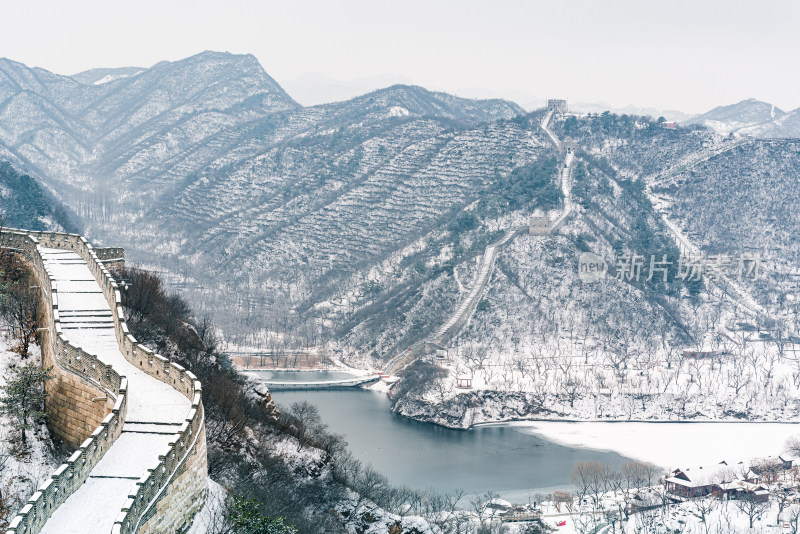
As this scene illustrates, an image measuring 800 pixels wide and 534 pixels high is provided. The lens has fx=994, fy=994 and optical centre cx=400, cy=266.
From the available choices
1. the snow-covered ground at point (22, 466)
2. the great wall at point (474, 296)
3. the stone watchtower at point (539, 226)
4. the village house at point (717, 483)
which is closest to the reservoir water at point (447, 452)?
the village house at point (717, 483)

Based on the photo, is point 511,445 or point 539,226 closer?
point 511,445

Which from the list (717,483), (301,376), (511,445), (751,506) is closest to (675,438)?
(511,445)

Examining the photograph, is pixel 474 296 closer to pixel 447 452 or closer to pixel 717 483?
pixel 447 452

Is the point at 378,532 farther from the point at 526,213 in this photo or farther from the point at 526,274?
the point at 526,213

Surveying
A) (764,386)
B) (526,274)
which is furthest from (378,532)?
(526,274)

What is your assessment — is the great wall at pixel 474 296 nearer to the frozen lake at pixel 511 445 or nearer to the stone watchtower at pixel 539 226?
the stone watchtower at pixel 539 226
